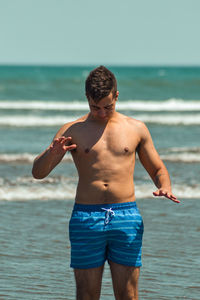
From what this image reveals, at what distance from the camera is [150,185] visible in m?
9.95

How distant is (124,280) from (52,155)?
82 centimetres

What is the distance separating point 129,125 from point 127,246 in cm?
71

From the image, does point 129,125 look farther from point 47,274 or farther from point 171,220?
point 171,220

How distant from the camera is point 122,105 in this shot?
110 feet

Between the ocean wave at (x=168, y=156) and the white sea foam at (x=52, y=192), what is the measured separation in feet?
9.17

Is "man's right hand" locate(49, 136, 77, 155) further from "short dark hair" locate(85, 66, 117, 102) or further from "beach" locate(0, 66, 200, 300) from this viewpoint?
→ "beach" locate(0, 66, 200, 300)

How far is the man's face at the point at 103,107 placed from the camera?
3.52 metres

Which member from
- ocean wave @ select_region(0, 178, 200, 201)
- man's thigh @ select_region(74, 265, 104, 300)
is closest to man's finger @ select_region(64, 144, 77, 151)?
man's thigh @ select_region(74, 265, 104, 300)

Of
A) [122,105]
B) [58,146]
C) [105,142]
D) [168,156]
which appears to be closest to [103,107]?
[105,142]

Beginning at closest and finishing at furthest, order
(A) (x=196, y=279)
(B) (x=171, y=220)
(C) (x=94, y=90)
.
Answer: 1. (C) (x=94, y=90)
2. (A) (x=196, y=279)
3. (B) (x=171, y=220)

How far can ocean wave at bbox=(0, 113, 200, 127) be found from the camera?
22.5 metres

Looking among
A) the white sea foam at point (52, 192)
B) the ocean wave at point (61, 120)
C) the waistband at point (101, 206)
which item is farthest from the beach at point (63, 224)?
the ocean wave at point (61, 120)

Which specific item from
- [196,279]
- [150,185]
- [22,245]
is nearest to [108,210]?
[196,279]

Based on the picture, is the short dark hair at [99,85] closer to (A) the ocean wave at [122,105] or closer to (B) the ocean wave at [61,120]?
(B) the ocean wave at [61,120]
